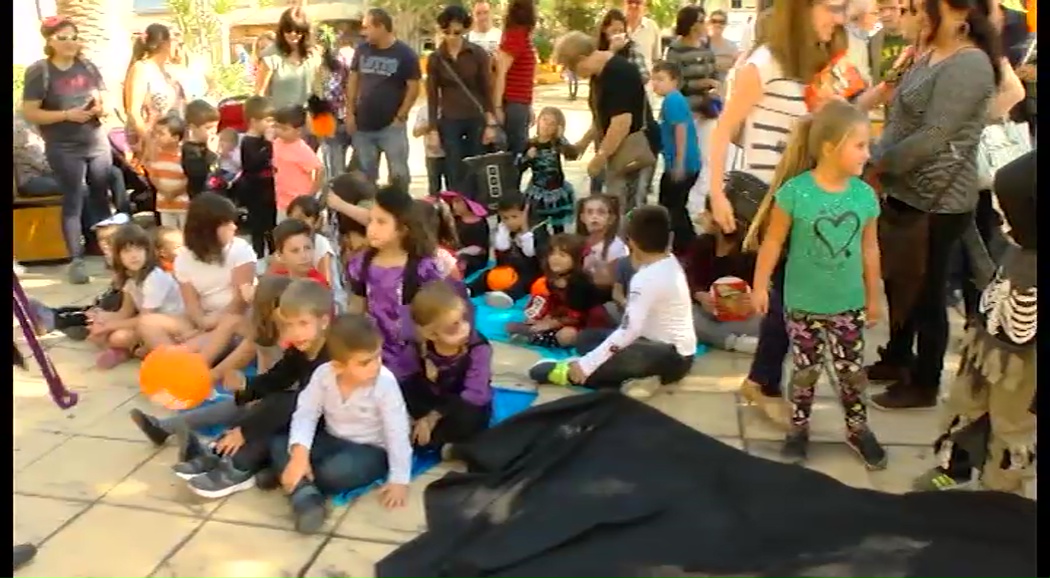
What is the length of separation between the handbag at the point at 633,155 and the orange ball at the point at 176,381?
8.29ft

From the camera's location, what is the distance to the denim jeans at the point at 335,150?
637 cm

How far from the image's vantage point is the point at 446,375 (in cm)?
342

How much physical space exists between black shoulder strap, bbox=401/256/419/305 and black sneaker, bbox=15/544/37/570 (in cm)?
138

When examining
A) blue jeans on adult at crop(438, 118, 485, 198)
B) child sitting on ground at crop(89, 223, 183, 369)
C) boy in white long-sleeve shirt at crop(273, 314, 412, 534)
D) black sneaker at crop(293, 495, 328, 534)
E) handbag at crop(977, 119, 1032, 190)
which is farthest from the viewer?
blue jeans on adult at crop(438, 118, 485, 198)

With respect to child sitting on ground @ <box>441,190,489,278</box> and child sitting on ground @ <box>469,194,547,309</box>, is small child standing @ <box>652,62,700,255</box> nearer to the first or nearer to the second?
child sitting on ground @ <box>469,194,547,309</box>

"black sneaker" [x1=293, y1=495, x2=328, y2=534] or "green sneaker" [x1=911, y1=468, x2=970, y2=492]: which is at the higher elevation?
"green sneaker" [x1=911, y1=468, x2=970, y2=492]

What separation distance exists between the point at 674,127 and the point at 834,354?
2.65m

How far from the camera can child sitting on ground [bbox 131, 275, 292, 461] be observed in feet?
11.2

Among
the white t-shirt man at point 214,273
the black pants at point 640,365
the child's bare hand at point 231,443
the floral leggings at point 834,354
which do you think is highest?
the white t-shirt man at point 214,273

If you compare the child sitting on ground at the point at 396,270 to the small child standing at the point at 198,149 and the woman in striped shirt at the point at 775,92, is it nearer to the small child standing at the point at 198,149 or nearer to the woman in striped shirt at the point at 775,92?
the woman in striped shirt at the point at 775,92

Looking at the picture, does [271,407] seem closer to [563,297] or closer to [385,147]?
[563,297]

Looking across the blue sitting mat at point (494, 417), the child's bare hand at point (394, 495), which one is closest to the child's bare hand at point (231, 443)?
the blue sitting mat at point (494, 417)

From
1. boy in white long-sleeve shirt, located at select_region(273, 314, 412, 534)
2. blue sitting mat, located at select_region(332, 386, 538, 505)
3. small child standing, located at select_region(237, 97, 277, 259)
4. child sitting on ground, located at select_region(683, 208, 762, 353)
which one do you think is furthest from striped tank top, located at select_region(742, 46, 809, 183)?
small child standing, located at select_region(237, 97, 277, 259)

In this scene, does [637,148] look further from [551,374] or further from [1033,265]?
[1033,265]
